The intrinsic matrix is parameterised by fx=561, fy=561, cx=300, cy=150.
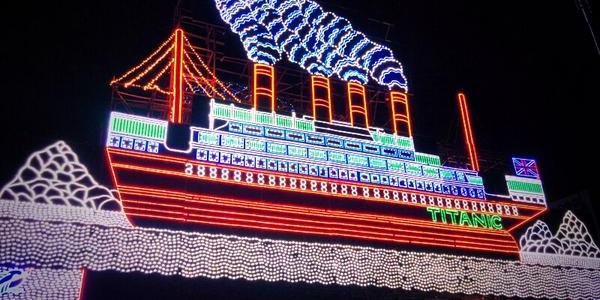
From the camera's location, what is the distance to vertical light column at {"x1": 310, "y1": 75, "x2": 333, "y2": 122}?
12240mm

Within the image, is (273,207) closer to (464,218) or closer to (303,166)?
(303,166)

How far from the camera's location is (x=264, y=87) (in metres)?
11.8

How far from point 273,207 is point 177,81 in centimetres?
322

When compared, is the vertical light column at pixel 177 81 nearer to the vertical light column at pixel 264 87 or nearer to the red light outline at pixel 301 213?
the vertical light column at pixel 264 87

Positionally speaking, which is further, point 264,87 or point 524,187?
point 524,187

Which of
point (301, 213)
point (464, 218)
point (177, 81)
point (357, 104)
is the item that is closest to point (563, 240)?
point (464, 218)

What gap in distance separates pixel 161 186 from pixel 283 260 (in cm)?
230

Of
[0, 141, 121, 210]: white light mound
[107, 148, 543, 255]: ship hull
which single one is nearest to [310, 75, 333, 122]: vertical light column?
[107, 148, 543, 255]: ship hull

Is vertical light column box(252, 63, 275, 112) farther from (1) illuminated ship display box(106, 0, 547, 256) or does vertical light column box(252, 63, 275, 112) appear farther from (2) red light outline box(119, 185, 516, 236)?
(2) red light outline box(119, 185, 516, 236)

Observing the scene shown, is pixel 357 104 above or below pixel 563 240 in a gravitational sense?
above

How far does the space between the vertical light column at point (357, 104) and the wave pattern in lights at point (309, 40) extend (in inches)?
20.4

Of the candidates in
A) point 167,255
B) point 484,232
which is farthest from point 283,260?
point 484,232

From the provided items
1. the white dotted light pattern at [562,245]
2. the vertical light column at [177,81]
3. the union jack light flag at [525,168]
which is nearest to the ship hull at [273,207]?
the white dotted light pattern at [562,245]

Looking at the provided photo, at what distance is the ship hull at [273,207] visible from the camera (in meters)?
8.88
